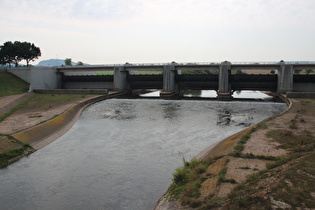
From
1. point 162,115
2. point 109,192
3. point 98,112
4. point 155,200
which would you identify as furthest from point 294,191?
point 98,112

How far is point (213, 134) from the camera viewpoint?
2652cm

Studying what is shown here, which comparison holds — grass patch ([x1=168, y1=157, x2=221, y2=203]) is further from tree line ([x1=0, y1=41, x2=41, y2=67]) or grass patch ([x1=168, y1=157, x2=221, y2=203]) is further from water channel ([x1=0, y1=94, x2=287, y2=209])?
tree line ([x1=0, y1=41, x2=41, y2=67])

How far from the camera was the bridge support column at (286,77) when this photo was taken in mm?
58125

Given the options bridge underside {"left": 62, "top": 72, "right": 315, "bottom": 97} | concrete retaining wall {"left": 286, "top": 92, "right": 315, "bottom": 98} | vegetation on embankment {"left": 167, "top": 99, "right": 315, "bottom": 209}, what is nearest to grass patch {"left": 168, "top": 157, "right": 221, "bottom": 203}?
vegetation on embankment {"left": 167, "top": 99, "right": 315, "bottom": 209}

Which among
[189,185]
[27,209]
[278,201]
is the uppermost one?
[278,201]

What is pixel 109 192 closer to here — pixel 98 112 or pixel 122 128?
pixel 122 128

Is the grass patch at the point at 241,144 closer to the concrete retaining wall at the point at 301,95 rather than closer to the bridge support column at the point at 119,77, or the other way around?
the concrete retaining wall at the point at 301,95

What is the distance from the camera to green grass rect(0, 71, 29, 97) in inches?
2102

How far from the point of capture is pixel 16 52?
8769cm

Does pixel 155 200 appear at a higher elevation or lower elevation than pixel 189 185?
lower

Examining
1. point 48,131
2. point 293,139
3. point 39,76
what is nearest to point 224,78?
point 293,139

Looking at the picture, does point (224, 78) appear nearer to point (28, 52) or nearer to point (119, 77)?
point (119, 77)

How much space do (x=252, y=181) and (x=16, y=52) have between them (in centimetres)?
Result: 9418

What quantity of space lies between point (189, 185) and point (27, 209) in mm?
8015
